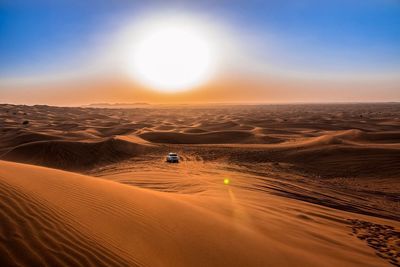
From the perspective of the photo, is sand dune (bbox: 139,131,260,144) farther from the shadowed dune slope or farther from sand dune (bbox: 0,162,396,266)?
sand dune (bbox: 0,162,396,266)

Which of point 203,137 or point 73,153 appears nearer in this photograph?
point 73,153

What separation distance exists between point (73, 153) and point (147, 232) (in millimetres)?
22198

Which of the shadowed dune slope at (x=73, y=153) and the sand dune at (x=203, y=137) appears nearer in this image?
the shadowed dune slope at (x=73, y=153)

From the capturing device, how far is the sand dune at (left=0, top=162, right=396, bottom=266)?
4340mm

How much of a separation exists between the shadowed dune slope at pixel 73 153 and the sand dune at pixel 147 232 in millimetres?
16248

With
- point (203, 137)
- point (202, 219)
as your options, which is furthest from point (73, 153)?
point (202, 219)

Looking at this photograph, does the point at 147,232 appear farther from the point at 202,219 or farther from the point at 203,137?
the point at 203,137

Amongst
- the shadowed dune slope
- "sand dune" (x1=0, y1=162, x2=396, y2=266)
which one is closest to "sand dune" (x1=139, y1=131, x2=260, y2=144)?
the shadowed dune slope

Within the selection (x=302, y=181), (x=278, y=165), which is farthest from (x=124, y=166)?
(x=302, y=181)

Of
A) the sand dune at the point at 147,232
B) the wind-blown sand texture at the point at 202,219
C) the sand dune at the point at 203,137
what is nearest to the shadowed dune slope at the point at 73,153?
the sand dune at the point at 203,137

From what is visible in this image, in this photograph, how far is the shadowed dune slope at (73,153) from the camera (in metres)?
A: 23.9

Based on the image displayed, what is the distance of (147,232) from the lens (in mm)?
5715

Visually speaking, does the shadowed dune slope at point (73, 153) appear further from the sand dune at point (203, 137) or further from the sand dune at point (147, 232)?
the sand dune at point (147, 232)

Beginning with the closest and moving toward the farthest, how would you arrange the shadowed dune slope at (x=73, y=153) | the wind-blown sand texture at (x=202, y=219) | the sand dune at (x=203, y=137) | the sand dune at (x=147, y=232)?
the sand dune at (x=147, y=232)
the wind-blown sand texture at (x=202, y=219)
the shadowed dune slope at (x=73, y=153)
the sand dune at (x=203, y=137)
